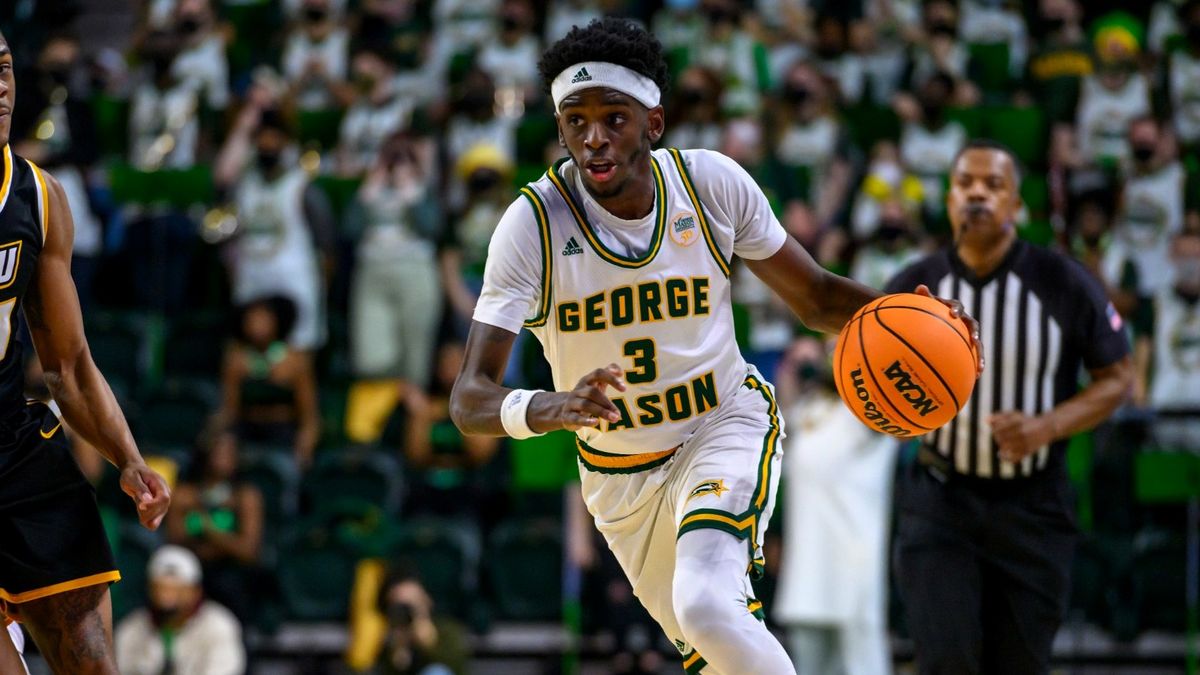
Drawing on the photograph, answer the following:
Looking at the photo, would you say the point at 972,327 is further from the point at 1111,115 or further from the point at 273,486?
the point at 1111,115

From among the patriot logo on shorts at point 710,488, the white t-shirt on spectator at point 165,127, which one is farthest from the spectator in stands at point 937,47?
the patriot logo on shorts at point 710,488

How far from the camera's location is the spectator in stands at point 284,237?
12.3 meters

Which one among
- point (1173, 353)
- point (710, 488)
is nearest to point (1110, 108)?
point (1173, 353)

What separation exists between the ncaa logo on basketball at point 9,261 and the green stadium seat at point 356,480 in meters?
6.50

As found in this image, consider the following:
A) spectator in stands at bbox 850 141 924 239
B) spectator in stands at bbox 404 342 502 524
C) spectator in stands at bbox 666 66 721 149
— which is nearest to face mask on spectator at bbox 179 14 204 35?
spectator in stands at bbox 666 66 721 149

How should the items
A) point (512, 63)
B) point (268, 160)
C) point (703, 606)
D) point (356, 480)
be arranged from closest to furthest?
1. point (703, 606)
2. point (356, 480)
3. point (268, 160)
4. point (512, 63)

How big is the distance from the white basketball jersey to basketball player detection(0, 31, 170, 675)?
1.43 m

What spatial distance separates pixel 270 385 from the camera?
11883mm

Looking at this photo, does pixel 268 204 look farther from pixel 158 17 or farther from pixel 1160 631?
pixel 1160 631

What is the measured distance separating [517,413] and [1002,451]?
88.4 inches

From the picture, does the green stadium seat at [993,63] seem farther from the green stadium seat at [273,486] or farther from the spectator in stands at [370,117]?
the green stadium seat at [273,486]

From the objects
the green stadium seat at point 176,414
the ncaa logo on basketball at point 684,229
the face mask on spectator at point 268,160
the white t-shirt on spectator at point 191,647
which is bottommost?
the white t-shirt on spectator at point 191,647

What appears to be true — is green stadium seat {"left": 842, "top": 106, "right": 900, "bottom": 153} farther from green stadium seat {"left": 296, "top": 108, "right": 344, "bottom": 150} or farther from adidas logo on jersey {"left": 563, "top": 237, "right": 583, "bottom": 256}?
adidas logo on jersey {"left": 563, "top": 237, "right": 583, "bottom": 256}

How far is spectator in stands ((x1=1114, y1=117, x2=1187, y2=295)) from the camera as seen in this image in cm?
1191
